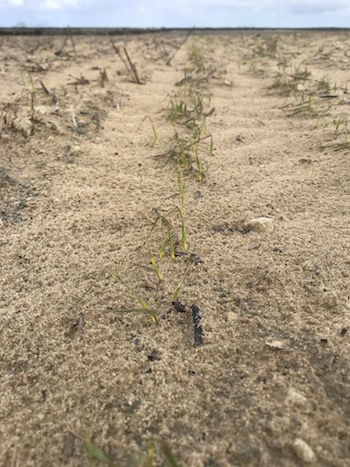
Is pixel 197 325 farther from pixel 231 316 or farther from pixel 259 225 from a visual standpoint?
pixel 259 225

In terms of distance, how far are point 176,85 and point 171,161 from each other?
60.6 inches

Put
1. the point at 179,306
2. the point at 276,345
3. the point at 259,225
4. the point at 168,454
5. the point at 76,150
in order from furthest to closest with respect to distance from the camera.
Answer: the point at 76,150 → the point at 259,225 → the point at 179,306 → the point at 276,345 → the point at 168,454

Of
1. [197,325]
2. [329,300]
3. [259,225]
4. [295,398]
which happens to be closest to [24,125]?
[259,225]

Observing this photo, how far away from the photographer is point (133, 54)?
455 centimetres

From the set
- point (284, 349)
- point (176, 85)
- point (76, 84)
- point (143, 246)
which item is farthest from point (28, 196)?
point (176, 85)

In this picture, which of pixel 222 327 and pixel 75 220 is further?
pixel 75 220

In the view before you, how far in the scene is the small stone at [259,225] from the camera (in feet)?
4.02

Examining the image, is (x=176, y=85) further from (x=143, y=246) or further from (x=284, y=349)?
(x=284, y=349)

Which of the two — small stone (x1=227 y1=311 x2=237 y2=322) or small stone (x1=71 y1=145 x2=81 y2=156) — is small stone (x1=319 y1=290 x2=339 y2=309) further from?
small stone (x1=71 y1=145 x2=81 y2=156)

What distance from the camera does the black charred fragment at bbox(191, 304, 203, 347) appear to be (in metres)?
0.88

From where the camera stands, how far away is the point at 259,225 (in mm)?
1231

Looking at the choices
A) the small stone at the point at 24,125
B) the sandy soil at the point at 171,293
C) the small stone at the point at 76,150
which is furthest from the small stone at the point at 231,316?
the small stone at the point at 24,125

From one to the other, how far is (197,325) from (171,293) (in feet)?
0.43

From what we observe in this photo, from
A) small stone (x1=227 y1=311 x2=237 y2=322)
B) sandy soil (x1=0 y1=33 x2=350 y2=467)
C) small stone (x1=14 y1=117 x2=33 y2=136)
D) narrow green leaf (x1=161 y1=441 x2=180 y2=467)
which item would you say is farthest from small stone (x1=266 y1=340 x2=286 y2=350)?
small stone (x1=14 y1=117 x2=33 y2=136)
